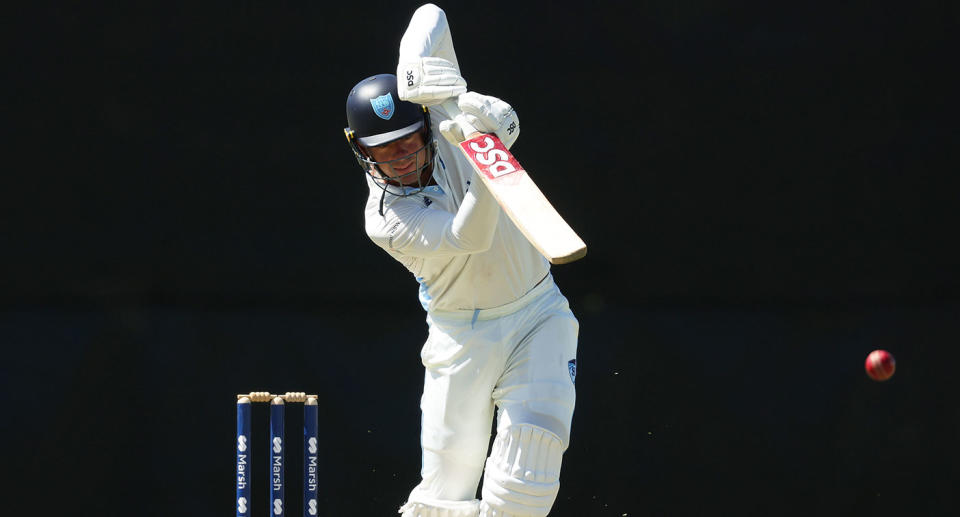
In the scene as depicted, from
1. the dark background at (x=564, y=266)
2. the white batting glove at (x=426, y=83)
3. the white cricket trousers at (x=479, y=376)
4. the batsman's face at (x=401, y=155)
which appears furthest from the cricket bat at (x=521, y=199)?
the dark background at (x=564, y=266)

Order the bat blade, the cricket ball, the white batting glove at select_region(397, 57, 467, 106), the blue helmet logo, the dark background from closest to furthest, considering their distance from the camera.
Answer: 1. the bat blade
2. the white batting glove at select_region(397, 57, 467, 106)
3. the blue helmet logo
4. the cricket ball
5. the dark background

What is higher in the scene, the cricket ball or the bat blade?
the bat blade

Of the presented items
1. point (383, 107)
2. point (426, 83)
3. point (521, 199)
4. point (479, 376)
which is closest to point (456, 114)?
point (426, 83)

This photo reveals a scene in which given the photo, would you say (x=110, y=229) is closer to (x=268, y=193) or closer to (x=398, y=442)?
(x=268, y=193)

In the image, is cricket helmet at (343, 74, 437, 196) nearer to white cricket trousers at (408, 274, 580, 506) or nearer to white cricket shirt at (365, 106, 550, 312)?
white cricket shirt at (365, 106, 550, 312)

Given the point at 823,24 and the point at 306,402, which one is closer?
the point at 306,402

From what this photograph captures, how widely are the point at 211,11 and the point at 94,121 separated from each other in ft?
1.63

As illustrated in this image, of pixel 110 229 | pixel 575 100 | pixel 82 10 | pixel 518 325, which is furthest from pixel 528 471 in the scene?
pixel 82 10

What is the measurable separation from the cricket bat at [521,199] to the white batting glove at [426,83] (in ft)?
0.42

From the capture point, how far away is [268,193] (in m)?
4.15

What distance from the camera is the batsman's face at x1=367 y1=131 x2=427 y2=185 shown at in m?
3.08

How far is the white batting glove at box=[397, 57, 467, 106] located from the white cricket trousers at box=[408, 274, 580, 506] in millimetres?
540

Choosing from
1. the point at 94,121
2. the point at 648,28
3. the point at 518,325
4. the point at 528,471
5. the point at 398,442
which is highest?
the point at 648,28

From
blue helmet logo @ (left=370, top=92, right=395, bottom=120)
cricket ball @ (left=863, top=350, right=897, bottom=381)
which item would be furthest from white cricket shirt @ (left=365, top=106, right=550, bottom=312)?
cricket ball @ (left=863, top=350, right=897, bottom=381)
